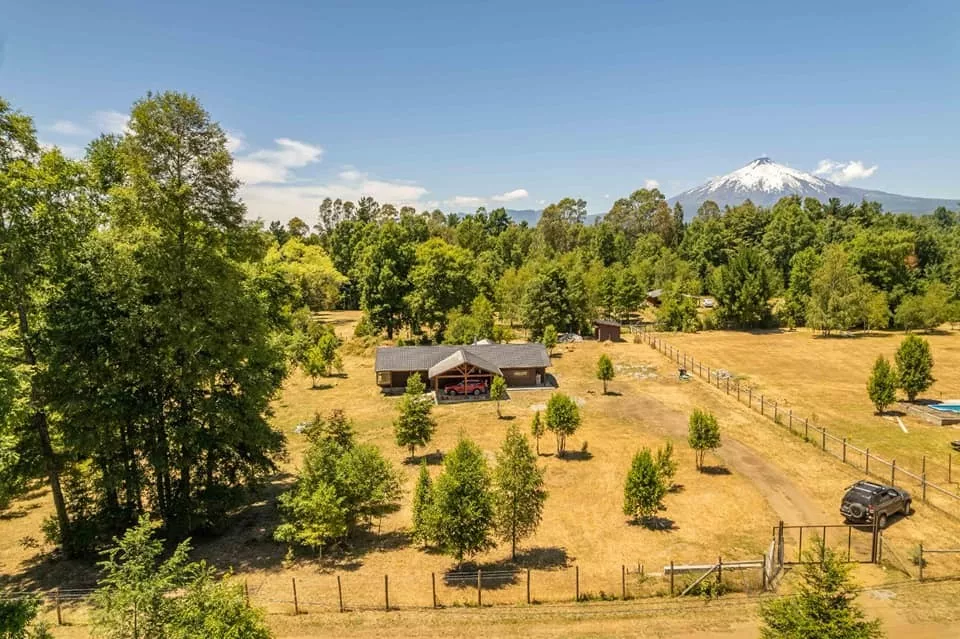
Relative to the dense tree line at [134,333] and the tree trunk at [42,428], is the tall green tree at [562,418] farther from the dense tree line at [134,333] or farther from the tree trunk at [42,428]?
the tree trunk at [42,428]

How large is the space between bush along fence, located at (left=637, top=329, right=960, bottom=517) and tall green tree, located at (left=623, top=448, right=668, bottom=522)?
10.9m

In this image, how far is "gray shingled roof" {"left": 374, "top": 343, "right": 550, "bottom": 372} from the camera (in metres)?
44.4

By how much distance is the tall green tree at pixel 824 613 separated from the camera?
32.3ft

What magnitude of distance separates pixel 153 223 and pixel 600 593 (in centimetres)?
1947

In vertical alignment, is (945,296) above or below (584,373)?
above

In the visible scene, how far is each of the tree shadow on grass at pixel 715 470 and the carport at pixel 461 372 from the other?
60.1ft

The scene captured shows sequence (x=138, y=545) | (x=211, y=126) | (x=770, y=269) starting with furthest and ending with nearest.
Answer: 1. (x=770, y=269)
2. (x=211, y=126)
3. (x=138, y=545)

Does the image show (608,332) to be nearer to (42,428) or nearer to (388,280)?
(388,280)

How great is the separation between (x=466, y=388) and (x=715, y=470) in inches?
801

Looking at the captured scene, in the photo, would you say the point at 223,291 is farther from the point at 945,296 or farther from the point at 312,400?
the point at 945,296

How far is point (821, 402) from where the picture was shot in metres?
37.7

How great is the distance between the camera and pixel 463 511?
1759cm

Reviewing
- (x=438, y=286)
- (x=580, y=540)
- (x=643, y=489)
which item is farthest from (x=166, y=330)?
(x=438, y=286)

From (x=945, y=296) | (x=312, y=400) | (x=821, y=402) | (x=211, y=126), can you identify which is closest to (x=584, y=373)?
(x=821, y=402)
